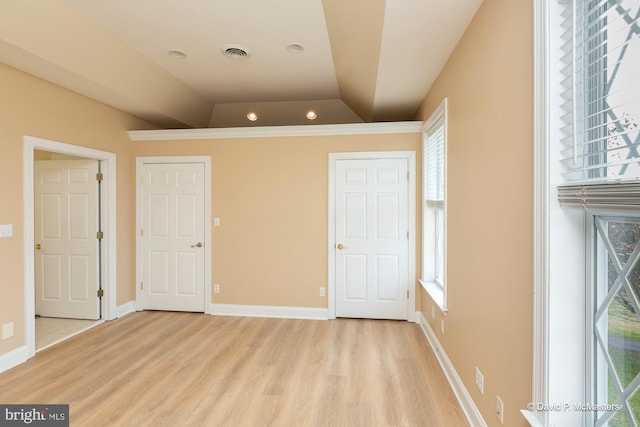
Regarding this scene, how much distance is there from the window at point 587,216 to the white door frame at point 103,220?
388 cm

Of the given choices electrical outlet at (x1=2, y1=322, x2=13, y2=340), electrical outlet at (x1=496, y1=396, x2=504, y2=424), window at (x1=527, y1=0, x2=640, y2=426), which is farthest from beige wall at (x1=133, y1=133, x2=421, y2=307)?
window at (x1=527, y1=0, x2=640, y2=426)

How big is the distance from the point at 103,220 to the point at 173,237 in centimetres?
81

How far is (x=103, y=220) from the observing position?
3.86m

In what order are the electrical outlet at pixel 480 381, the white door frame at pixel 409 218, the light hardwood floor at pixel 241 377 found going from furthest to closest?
the white door frame at pixel 409 218 → the light hardwood floor at pixel 241 377 → the electrical outlet at pixel 480 381

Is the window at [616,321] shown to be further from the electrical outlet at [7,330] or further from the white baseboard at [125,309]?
the white baseboard at [125,309]

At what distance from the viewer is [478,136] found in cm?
190

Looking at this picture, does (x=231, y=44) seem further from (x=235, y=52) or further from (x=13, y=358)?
(x=13, y=358)

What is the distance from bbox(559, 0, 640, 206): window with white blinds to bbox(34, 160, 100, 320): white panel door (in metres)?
4.52

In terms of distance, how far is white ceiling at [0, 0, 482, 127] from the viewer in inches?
85.0

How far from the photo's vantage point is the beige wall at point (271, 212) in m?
3.96

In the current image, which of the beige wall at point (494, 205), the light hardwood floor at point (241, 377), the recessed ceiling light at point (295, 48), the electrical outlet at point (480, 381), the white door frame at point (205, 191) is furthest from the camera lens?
the white door frame at point (205, 191)

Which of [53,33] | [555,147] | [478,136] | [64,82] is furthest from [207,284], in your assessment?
[555,147]

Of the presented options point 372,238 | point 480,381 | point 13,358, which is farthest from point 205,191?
point 480,381

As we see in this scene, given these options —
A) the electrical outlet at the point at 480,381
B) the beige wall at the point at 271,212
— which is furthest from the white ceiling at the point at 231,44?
the electrical outlet at the point at 480,381
